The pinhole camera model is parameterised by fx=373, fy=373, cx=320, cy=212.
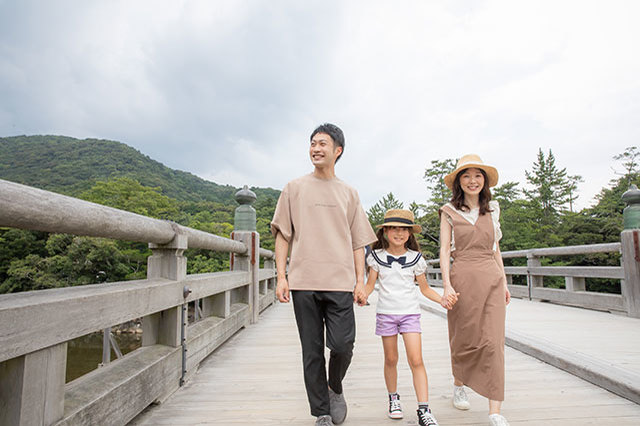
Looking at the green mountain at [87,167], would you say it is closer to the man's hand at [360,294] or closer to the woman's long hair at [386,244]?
the woman's long hair at [386,244]

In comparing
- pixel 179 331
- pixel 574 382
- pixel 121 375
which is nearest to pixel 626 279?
pixel 574 382

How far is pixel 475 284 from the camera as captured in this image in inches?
76.5

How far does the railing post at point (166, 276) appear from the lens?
234 centimetres

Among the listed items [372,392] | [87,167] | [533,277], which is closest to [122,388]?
[372,392]

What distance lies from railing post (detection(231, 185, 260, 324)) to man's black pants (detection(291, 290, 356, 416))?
9.78 feet

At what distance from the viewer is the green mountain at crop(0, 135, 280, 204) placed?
164 ft

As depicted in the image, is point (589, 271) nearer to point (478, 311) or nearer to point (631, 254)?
point (631, 254)

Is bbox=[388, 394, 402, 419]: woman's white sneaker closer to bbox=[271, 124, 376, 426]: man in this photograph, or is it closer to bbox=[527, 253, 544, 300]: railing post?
bbox=[271, 124, 376, 426]: man

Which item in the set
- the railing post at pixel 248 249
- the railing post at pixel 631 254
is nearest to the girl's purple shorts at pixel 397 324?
the railing post at pixel 248 249

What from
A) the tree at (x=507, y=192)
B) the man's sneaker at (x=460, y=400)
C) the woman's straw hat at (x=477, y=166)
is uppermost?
the tree at (x=507, y=192)

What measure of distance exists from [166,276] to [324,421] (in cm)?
132

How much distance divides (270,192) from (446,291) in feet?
219

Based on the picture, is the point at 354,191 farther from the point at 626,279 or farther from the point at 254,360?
the point at 626,279

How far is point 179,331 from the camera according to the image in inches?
95.3
